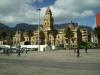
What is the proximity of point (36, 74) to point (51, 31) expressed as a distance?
17261 centimetres

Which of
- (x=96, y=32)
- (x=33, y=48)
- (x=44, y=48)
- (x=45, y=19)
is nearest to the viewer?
(x=44, y=48)

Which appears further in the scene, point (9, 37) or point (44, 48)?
point (9, 37)

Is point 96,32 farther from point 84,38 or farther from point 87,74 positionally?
point 87,74

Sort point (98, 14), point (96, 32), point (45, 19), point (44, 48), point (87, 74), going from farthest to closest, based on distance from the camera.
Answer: point (45, 19) < point (98, 14) < point (96, 32) < point (44, 48) < point (87, 74)

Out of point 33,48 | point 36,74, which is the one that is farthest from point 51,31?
point 36,74

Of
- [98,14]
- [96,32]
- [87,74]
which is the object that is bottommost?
Result: [87,74]

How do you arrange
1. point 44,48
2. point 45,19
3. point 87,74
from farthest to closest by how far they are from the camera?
1. point 45,19
2. point 44,48
3. point 87,74

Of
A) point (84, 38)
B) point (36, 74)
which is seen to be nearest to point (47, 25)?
point (84, 38)

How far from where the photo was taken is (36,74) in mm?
16641

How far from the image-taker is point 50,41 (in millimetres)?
189125

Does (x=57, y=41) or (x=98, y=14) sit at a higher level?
(x=98, y=14)

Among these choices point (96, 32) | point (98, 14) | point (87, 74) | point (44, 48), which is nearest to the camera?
point (87, 74)

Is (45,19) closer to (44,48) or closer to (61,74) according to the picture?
(44,48)

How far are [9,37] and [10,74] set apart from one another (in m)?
185
